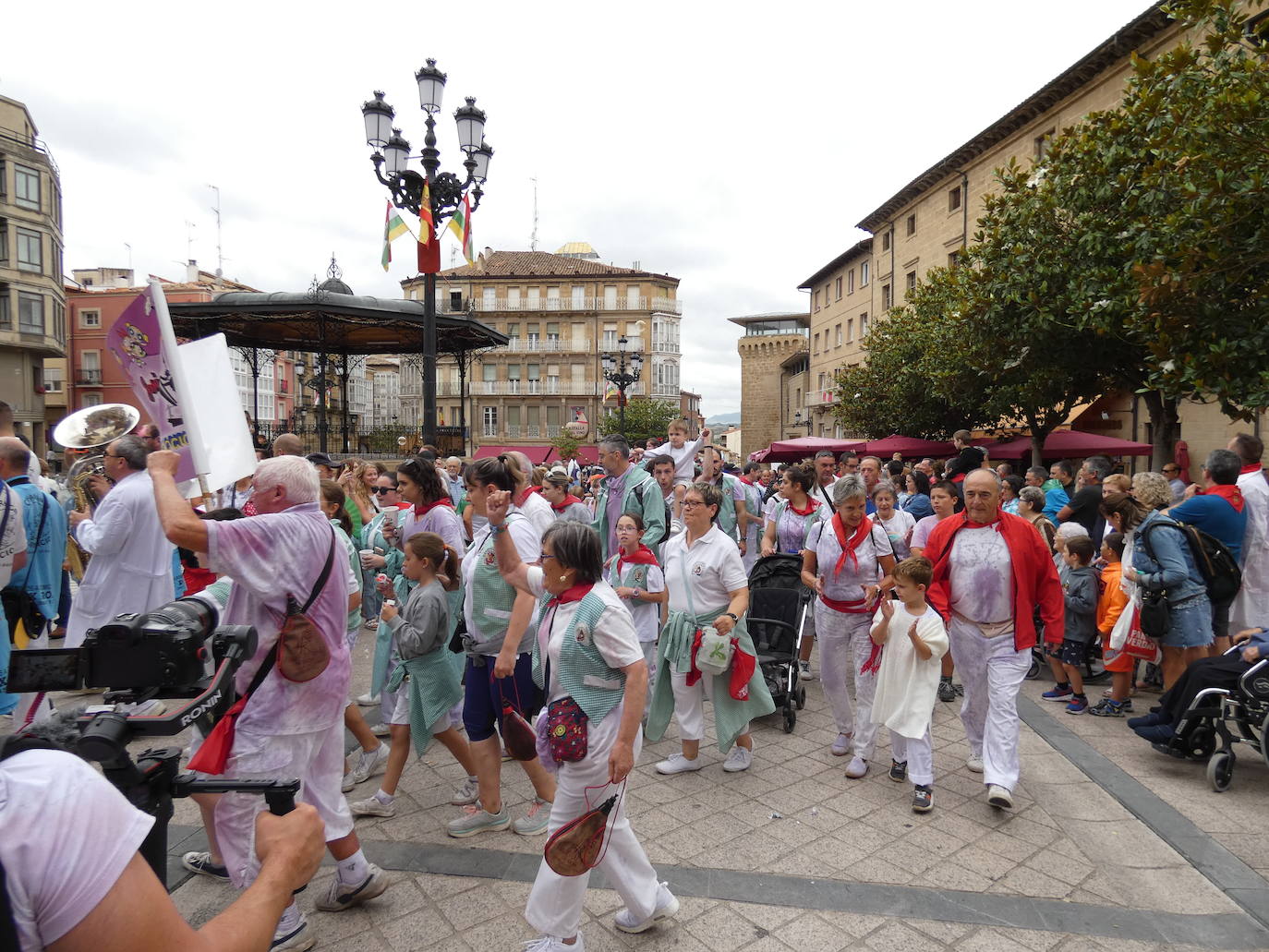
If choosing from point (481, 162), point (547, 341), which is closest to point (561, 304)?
point (547, 341)

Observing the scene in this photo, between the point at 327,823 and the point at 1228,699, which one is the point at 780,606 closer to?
the point at 1228,699

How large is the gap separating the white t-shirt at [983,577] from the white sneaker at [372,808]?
11.8 feet

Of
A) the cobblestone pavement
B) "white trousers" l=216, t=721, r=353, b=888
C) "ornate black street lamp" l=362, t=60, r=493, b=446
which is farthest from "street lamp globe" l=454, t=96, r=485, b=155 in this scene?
"white trousers" l=216, t=721, r=353, b=888

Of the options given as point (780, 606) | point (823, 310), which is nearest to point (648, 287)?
point (823, 310)

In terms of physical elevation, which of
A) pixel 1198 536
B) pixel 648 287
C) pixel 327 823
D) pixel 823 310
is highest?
pixel 648 287

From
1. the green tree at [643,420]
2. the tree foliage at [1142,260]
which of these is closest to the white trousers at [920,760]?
the tree foliage at [1142,260]

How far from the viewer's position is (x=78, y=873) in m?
1.04

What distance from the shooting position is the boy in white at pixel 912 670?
4484 mm

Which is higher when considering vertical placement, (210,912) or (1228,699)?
(1228,699)

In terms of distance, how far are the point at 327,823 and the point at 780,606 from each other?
3926 millimetres

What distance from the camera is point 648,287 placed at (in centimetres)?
6366

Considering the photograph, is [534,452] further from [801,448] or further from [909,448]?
[909,448]

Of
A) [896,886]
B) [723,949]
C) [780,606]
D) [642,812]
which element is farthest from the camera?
[780,606]

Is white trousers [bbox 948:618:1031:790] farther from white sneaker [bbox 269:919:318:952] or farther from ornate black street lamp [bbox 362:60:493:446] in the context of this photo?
ornate black street lamp [bbox 362:60:493:446]
